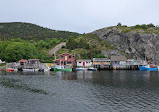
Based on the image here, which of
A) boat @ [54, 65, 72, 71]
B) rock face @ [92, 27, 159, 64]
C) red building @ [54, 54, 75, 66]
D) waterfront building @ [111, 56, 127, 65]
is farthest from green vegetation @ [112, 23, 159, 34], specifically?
boat @ [54, 65, 72, 71]

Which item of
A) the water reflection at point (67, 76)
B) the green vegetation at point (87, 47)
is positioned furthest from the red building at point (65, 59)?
the water reflection at point (67, 76)

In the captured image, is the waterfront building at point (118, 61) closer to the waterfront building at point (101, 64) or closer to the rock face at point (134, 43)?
the waterfront building at point (101, 64)

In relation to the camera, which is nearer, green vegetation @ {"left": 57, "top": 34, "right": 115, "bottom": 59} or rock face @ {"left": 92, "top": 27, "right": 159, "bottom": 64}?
green vegetation @ {"left": 57, "top": 34, "right": 115, "bottom": 59}

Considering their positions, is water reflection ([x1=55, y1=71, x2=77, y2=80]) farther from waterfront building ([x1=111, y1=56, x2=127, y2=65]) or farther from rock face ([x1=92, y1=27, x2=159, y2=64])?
rock face ([x1=92, y1=27, x2=159, y2=64])

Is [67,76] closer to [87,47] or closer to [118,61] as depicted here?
[118,61]

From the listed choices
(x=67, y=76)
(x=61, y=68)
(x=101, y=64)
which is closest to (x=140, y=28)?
(x=101, y=64)

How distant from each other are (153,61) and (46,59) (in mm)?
87444

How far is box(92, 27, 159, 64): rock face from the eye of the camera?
468ft

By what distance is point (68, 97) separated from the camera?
120 ft

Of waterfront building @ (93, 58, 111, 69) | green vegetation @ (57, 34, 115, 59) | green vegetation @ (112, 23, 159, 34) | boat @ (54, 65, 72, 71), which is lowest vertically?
boat @ (54, 65, 72, 71)

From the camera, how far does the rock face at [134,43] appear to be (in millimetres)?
142663

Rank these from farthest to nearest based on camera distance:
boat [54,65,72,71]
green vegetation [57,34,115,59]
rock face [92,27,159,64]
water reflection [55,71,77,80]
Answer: rock face [92,27,159,64]
green vegetation [57,34,115,59]
boat [54,65,72,71]
water reflection [55,71,77,80]

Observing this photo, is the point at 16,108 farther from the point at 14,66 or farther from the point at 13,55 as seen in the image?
the point at 13,55

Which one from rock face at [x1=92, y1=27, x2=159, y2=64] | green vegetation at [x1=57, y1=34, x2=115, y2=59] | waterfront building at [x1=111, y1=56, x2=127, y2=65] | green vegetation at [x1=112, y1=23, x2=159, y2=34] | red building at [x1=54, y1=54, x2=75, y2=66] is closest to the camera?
red building at [x1=54, y1=54, x2=75, y2=66]
